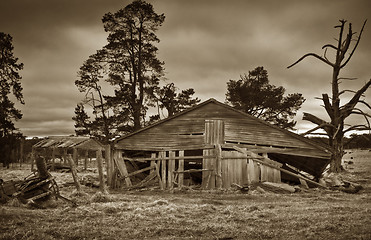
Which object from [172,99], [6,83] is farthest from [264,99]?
[6,83]

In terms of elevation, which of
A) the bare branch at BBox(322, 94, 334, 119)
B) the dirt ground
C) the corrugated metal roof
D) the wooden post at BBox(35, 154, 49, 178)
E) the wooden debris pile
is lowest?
the dirt ground

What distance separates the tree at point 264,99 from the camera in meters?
41.5

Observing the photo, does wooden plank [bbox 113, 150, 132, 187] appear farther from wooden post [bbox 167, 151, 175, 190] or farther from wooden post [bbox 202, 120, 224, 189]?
wooden post [bbox 202, 120, 224, 189]

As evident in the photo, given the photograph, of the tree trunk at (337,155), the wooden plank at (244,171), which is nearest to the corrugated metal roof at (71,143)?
the wooden plank at (244,171)

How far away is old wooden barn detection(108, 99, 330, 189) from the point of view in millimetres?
18594

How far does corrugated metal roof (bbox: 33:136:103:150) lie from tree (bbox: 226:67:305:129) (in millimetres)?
19382

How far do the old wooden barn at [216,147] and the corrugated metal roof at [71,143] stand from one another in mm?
15038

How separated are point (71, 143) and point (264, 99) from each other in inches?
975

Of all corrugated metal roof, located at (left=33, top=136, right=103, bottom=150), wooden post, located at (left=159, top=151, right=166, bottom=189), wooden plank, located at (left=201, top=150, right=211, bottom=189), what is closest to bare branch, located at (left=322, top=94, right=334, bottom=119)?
wooden plank, located at (left=201, top=150, right=211, bottom=189)

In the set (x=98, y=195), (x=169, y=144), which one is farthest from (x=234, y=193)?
(x=98, y=195)

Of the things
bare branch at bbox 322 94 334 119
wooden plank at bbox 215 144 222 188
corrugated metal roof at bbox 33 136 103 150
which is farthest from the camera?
corrugated metal roof at bbox 33 136 103 150

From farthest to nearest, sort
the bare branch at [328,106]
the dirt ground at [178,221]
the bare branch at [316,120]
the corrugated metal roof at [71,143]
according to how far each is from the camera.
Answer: the corrugated metal roof at [71,143] < the bare branch at [328,106] < the bare branch at [316,120] < the dirt ground at [178,221]

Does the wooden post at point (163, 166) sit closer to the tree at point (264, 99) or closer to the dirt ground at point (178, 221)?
the dirt ground at point (178, 221)

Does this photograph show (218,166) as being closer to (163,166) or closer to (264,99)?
(163,166)
